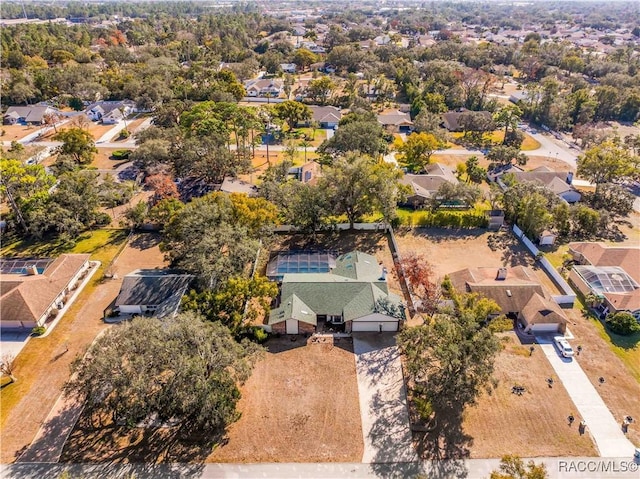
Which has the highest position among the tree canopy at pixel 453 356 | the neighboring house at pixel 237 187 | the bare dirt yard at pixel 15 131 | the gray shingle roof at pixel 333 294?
the tree canopy at pixel 453 356

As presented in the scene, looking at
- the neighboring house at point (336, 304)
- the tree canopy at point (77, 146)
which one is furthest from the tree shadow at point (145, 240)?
the tree canopy at point (77, 146)

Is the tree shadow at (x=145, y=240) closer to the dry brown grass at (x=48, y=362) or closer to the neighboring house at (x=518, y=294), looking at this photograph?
the dry brown grass at (x=48, y=362)

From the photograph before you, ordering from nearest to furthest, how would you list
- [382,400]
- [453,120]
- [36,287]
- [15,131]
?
[382,400] → [36,287] → [15,131] → [453,120]

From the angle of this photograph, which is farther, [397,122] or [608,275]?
[397,122]

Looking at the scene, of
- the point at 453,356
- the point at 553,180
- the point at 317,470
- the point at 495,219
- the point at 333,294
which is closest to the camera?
the point at 317,470

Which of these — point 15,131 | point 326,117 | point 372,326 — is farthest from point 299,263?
point 15,131

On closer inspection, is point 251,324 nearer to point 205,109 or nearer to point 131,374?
point 131,374

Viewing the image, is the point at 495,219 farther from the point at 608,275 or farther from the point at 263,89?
the point at 263,89
